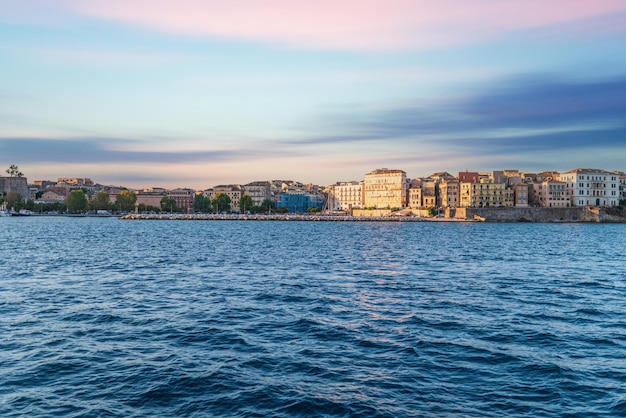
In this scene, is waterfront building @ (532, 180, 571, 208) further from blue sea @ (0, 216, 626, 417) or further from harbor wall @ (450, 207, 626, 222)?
blue sea @ (0, 216, 626, 417)

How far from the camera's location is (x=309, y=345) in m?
15.5

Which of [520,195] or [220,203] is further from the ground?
[520,195]

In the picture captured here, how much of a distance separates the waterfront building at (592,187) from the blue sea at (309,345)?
13216 centimetres

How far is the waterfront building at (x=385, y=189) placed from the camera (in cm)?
17788

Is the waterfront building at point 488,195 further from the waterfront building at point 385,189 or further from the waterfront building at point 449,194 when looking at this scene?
the waterfront building at point 385,189

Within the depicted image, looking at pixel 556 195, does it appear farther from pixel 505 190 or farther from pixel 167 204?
pixel 167 204

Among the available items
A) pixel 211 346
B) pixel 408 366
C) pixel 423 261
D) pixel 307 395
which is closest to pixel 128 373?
pixel 211 346

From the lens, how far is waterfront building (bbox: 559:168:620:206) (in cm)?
15100

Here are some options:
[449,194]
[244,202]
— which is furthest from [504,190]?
[244,202]

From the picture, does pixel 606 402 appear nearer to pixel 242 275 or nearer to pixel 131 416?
pixel 131 416

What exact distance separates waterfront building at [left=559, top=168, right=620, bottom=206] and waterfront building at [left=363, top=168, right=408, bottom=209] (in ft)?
154

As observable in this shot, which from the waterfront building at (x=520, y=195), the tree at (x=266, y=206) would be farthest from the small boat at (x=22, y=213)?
the waterfront building at (x=520, y=195)

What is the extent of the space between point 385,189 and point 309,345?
171 meters

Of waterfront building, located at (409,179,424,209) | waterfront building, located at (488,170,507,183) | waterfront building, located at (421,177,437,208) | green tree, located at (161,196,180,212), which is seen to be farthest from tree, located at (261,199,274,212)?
waterfront building, located at (488,170,507,183)
